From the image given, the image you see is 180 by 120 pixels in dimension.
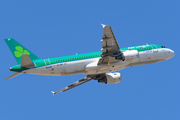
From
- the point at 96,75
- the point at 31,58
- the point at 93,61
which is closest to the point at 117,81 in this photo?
the point at 96,75

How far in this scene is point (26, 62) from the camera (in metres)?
43.5

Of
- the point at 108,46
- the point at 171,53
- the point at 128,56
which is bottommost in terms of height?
the point at 128,56

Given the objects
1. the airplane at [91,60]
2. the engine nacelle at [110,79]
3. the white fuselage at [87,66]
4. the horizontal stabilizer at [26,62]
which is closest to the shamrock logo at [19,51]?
the airplane at [91,60]

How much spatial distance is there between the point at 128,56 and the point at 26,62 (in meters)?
14.8

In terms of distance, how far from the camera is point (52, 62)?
4522 cm

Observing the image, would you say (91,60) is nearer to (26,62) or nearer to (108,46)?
(108,46)

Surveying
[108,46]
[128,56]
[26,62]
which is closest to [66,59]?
[26,62]

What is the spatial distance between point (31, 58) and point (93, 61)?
9.29m

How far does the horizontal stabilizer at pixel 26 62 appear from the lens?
42856 mm

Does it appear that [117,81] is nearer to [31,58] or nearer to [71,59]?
[71,59]

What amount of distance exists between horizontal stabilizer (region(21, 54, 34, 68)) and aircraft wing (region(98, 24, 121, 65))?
10.1 meters

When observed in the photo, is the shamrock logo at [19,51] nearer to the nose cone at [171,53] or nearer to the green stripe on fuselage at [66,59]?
the green stripe on fuselage at [66,59]

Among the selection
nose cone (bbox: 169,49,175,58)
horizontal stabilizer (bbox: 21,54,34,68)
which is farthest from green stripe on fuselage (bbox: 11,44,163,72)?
nose cone (bbox: 169,49,175,58)

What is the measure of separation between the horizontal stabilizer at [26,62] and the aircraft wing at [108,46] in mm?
10124
